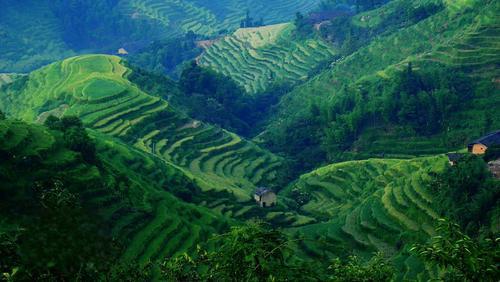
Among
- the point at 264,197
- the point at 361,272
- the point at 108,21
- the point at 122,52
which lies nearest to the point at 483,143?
the point at 264,197

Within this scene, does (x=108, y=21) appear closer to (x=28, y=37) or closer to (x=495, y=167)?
(x=28, y=37)

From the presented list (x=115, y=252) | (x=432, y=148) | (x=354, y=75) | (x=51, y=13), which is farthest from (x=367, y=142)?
(x=51, y=13)

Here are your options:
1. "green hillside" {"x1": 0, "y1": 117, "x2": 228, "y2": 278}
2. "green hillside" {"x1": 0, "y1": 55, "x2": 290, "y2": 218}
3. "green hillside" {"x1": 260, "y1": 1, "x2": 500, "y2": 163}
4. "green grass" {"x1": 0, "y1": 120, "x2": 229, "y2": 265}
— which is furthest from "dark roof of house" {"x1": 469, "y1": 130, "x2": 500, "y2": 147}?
"green hillside" {"x1": 0, "y1": 117, "x2": 228, "y2": 278}

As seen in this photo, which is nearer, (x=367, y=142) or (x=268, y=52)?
(x=367, y=142)

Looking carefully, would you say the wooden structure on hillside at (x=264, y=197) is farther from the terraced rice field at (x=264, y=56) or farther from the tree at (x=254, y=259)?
the terraced rice field at (x=264, y=56)

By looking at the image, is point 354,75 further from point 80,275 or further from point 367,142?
point 80,275

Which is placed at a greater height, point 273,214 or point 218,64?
point 273,214

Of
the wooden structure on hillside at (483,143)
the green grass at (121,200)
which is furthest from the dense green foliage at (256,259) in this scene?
the wooden structure on hillside at (483,143)

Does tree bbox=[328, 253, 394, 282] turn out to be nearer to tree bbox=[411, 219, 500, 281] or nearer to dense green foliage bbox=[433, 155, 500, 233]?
tree bbox=[411, 219, 500, 281]
